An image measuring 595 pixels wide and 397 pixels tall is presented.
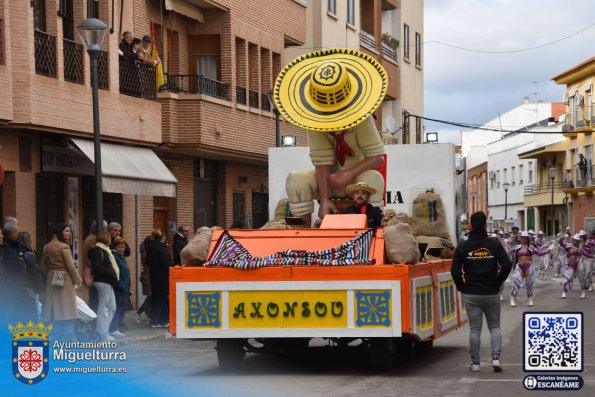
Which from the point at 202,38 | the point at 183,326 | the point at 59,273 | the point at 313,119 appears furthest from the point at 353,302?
the point at 202,38

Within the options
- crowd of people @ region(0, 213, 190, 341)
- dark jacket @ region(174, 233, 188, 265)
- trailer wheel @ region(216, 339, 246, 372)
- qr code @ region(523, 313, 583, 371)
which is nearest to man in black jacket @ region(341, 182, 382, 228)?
Result: trailer wheel @ region(216, 339, 246, 372)

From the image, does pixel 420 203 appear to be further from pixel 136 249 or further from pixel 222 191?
pixel 222 191

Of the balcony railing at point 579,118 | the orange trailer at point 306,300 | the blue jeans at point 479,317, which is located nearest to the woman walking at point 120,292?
the orange trailer at point 306,300

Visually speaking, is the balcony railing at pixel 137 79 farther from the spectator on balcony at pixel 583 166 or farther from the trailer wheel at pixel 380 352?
the spectator on balcony at pixel 583 166

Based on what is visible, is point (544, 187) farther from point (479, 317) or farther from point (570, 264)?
point (479, 317)

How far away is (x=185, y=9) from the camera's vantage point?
30672 mm

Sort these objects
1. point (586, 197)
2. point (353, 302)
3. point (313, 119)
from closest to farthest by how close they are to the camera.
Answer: point (353, 302) < point (313, 119) < point (586, 197)

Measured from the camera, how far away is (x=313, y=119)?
1669cm

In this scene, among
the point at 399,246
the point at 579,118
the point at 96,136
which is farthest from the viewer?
the point at 579,118

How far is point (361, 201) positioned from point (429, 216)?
11.5 feet

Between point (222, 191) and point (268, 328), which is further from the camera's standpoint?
point (222, 191)

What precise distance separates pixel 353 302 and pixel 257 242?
1487 millimetres

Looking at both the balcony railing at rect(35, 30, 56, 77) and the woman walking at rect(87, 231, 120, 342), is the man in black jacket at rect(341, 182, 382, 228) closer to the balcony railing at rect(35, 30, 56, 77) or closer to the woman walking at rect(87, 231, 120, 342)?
the woman walking at rect(87, 231, 120, 342)

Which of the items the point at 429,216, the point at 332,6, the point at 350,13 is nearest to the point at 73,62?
the point at 429,216
